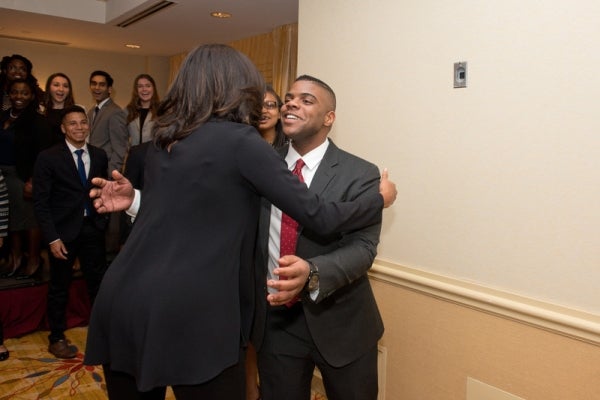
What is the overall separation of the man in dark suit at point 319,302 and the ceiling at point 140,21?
271 centimetres

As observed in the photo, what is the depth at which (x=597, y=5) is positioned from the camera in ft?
5.22

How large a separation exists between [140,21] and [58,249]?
288 centimetres

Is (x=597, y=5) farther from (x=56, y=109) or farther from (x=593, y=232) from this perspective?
(x=56, y=109)

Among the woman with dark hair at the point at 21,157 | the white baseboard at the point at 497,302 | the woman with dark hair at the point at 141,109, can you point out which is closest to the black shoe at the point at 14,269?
the woman with dark hair at the point at 21,157

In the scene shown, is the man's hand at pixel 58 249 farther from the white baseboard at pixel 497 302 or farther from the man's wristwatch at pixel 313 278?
the man's wristwatch at pixel 313 278

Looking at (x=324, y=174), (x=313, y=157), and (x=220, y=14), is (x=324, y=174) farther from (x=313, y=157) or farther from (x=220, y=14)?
(x=220, y=14)

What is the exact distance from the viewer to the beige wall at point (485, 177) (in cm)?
168

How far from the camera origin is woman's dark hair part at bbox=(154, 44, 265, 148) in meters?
1.26

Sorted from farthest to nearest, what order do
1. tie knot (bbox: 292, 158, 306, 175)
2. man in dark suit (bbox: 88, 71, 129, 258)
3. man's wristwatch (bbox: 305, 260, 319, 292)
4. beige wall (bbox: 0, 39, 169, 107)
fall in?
beige wall (bbox: 0, 39, 169, 107)
man in dark suit (bbox: 88, 71, 129, 258)
tie knot (bbox: 292, 158, 306, 175)
man's wristwatch (bbox: 305, 260, 319, 292)

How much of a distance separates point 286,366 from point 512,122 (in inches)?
47.0

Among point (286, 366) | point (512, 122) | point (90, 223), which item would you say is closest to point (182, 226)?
Result: point (286, 366)

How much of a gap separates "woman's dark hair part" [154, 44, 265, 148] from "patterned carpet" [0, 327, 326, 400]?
2.00 meters

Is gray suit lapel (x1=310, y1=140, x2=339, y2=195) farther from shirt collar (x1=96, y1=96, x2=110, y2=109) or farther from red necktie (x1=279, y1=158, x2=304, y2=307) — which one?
shirt collar (x1=96, y1=96, x2=110, y2=109)

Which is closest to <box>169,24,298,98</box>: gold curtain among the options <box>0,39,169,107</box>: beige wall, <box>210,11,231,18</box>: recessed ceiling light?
<box>210,11,231,18</box>: recessed ceiling light
